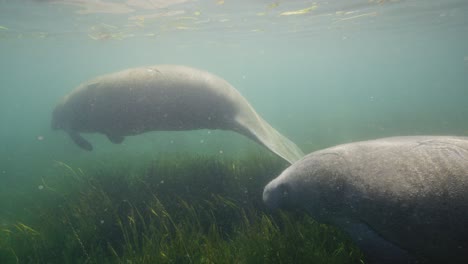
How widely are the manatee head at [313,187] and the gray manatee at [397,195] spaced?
1cm

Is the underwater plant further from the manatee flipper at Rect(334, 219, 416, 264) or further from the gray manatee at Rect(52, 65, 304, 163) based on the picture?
the gray manatee at Rect(52, 65, 304, 163)

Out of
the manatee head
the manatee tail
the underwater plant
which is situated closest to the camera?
the manatee head

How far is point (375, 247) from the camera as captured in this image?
289 cm

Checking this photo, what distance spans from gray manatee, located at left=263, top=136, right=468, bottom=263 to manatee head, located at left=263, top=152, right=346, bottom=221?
11 mm

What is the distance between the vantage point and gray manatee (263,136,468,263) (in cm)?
257

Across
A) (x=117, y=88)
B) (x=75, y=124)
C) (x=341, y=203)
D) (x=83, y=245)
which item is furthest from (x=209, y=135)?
(x=341, y=203)

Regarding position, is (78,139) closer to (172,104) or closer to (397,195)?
(172,104)

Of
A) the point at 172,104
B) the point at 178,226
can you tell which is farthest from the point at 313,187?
the point at 172,104

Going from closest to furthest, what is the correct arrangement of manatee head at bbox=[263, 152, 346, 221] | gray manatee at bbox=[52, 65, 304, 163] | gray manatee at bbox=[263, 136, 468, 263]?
gray manatee at bbox=[263, 136, 468, 263] < manatee head at bbox=[263, 152, 346, 221] < gray manatee at bbox=[52, 65, 304, 163]

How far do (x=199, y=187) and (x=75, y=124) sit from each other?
13.5ft

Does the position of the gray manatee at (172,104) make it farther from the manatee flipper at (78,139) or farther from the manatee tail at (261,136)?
the manatee flipper at (78,139)

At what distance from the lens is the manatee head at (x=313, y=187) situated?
3.25 m

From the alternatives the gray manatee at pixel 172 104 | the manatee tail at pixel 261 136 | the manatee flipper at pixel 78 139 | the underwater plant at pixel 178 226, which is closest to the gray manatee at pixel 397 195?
the underwater plant at pixel 178 226

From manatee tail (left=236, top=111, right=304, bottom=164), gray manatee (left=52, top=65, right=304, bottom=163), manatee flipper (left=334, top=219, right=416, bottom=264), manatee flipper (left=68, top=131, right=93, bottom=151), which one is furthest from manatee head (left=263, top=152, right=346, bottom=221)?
manatee flipper (left=68, top=131, right=93, bottom=151)
